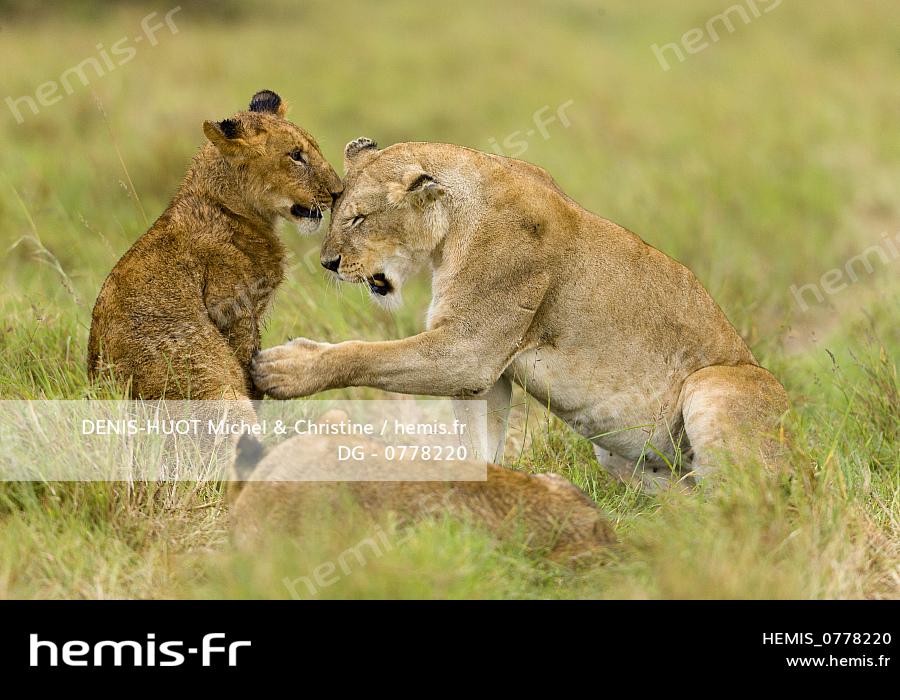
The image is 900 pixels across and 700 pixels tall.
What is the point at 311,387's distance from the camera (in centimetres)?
538

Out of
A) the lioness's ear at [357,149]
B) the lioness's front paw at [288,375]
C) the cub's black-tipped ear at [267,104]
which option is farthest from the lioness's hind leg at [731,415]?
the cub's black-tipped ear at [267,104]

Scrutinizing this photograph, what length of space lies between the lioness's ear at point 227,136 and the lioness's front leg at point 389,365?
0.89 metres

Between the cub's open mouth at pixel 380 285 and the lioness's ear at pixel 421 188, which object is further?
the cub's open mouth at pixel 380 285

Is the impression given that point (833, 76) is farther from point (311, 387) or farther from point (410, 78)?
point (311, 387)

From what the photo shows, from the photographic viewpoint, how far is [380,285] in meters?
5.84

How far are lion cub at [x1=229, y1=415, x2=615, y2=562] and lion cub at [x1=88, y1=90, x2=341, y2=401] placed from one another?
72 centimetres

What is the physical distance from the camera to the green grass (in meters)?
4.58

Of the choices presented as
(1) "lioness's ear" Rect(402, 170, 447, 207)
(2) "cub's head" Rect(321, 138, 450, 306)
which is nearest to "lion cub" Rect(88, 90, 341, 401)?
(2) "cub's head" Rect(321, 138, 450, 306)

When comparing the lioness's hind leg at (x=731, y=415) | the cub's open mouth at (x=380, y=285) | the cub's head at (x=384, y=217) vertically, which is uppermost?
the cub's head at (x=384, y=217)

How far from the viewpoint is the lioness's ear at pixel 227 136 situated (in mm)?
5496

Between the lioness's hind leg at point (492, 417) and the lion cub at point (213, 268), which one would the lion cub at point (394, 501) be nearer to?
the lion cub at point (213, 268)

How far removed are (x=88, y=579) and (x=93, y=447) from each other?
75cm
